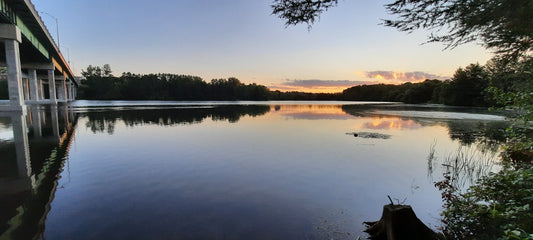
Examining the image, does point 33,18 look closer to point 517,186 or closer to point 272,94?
point 517,186

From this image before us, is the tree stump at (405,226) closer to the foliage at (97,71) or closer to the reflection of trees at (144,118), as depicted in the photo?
the reflection of trees at (144,118)

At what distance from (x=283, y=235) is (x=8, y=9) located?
33846mm

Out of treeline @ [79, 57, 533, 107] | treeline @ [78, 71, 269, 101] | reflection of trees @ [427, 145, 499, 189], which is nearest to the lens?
reflection of trees @ [427, 145, 499, 189]

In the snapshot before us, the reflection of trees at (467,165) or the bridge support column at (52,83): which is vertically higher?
the bridge support column at (52,83)

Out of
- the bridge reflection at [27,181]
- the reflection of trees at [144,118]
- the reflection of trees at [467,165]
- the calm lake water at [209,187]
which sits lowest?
the reflection of trees at [467,165]

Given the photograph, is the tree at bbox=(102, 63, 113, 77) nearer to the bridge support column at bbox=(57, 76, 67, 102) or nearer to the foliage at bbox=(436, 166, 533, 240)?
the bridge support column at bbox=(57, 76, 67, 102)

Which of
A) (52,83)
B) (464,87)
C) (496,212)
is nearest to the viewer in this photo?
(496,212)

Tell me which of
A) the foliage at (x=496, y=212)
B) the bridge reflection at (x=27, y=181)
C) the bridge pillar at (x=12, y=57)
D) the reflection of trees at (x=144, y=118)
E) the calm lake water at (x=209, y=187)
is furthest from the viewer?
the bridge pillar at (x=12, y=57)

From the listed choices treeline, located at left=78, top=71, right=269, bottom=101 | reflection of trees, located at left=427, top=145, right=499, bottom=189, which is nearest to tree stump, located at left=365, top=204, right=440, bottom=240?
reflection of trees, located at left=427, top=145, right=499, bottom=189

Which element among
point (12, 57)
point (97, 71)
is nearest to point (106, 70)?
point (97, 71)

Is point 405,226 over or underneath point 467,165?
over

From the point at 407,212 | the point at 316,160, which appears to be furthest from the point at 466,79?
the point at 407,212

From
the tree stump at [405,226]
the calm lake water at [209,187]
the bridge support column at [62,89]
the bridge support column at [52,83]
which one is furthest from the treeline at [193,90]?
the tree stump at [405,226]

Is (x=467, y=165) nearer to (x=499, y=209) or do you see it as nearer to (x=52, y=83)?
(x=499, y=209)
